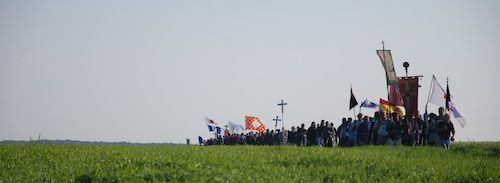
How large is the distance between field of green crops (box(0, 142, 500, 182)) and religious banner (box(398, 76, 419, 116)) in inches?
389

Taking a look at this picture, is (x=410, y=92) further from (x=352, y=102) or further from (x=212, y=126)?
(x=212, y=126)

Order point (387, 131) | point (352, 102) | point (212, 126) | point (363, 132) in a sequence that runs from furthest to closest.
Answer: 1. point (212, 126)
2. point (352, 102)
3. point (363, 132)
4. point (387, 131)

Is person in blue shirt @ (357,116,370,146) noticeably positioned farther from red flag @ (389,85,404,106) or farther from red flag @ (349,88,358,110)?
red flag @ (349,88,358,110)

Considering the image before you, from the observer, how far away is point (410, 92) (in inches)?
1476

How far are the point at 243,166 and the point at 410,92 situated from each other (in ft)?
61.0

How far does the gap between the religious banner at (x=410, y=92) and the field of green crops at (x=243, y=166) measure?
9879 mm

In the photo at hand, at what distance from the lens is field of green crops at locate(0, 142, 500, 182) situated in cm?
1936

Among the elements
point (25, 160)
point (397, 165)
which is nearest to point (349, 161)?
point (397, 165)

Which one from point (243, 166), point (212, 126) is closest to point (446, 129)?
point (243, 166)

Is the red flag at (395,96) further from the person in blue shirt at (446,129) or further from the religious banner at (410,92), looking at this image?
the person in blue shirt at (446,129)

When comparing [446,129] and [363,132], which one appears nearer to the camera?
[446,129]

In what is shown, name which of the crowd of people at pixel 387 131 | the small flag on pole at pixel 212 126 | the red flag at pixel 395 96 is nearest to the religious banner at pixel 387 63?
the red flag at pixel 395 96

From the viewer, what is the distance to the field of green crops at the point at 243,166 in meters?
19.4

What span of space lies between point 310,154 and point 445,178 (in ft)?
17.4
